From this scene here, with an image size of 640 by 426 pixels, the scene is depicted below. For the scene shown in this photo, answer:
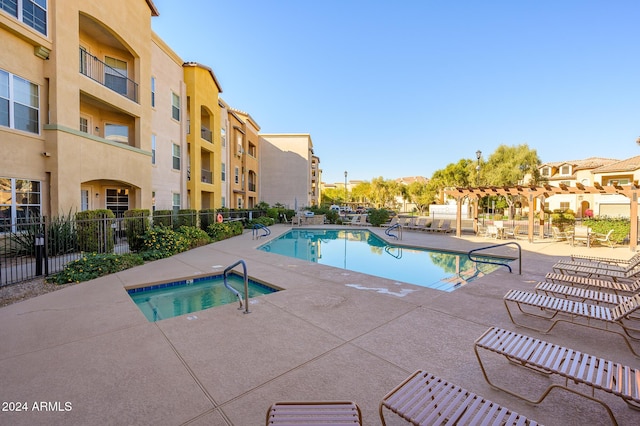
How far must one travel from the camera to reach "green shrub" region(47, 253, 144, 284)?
746 cm

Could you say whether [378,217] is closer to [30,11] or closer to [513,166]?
[30,11]

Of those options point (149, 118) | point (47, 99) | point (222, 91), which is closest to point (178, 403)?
point (47, 99)

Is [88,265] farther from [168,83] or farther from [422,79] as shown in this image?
[422,79]

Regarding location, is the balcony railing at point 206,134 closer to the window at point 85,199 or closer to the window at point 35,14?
the window at point 85,199

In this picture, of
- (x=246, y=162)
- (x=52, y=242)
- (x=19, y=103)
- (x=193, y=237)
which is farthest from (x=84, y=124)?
(x=246, y=162)

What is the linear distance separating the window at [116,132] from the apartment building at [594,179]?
38.2 m

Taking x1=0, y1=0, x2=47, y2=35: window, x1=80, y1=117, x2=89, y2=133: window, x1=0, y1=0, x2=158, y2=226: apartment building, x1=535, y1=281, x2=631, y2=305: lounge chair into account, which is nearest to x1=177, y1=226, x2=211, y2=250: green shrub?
x1=0, y1=0, x2=158, y2=226: apartment building

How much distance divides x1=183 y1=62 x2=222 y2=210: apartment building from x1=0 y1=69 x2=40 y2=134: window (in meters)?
9.89

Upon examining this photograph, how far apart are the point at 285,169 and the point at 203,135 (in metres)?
21.4

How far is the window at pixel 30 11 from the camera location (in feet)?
31.2

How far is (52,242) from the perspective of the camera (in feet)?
30.5

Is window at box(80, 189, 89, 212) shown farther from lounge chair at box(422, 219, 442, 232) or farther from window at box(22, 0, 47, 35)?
lounge chair at box(422, 219, 442, 232)

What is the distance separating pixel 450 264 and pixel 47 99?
17.2 m

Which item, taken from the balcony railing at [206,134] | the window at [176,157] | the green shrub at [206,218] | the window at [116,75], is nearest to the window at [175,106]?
the window at [176,157]
